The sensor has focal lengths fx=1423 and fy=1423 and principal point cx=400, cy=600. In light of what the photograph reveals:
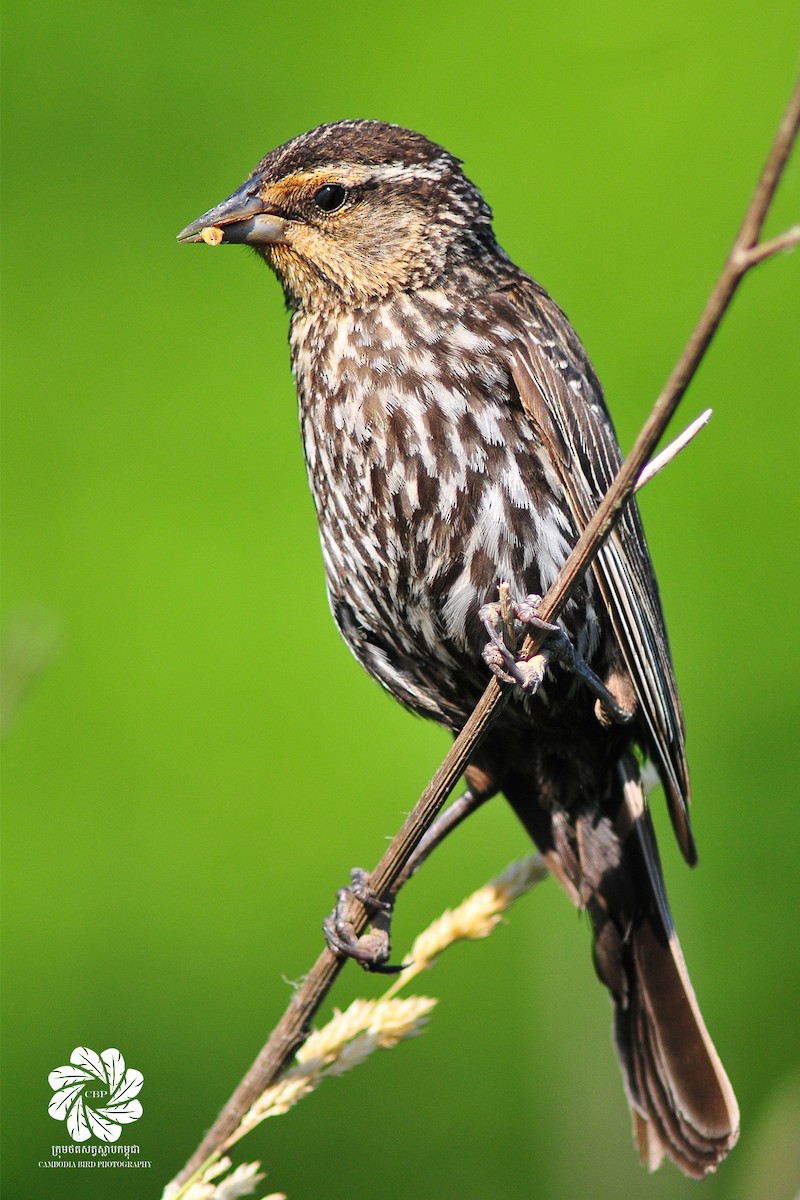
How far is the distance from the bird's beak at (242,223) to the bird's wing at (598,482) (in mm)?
490

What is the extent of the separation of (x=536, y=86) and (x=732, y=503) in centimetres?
156

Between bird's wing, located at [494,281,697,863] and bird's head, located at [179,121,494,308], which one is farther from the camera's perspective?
bird's head, located at [179,121,494,308]

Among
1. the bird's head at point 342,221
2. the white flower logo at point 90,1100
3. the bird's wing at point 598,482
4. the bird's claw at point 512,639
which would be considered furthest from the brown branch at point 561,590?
the bird's head at point 342,221

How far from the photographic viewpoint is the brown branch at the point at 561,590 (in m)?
1.39

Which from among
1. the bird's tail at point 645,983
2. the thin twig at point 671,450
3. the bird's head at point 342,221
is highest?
the bird's head at point 342,221

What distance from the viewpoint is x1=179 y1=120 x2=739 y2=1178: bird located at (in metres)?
2.70

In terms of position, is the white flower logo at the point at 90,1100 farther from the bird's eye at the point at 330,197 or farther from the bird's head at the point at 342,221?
the bird's eye at the point at 330,197

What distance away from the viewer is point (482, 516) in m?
2.67

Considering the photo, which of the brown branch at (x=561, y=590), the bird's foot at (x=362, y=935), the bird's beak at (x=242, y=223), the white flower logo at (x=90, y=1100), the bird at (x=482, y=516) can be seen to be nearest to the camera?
the brown branch at (x=561, y=590)

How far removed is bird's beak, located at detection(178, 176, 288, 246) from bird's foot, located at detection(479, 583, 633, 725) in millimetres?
928

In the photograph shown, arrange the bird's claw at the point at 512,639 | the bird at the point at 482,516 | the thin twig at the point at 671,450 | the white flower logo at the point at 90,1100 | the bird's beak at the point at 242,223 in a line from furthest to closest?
1. the bird's beak at the point at 242,223
2. the bird at the point at 482,516
3. the white flower logo at the point at 90,1100
4. the bird's claw at the point at 512,639
5. the thin twig at the point at 671,450

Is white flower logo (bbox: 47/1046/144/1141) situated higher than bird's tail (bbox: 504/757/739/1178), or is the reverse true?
white flower logo (bbox: 47/1046/144/1141)

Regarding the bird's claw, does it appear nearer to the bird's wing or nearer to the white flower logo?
the bird's wing

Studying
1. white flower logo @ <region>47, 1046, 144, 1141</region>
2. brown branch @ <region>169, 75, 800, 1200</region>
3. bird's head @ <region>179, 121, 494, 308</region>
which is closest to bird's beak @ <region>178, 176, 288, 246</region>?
bird's head @ <region>179, 121, 494, 308</region>
